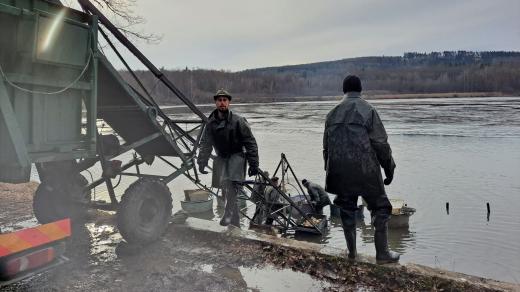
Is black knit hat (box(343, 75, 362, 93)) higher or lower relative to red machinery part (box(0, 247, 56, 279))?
higher

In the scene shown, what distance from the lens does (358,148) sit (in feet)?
15.2

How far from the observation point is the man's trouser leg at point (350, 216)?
489 centimetres

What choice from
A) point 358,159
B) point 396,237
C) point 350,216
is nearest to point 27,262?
point 350,216

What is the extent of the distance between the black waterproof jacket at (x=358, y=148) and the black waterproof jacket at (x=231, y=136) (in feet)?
5.95

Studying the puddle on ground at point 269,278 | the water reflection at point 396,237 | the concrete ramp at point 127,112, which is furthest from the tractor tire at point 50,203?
the water reflection at point 396,237

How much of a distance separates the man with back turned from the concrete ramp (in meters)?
2.48

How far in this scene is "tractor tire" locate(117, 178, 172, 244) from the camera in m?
5.28

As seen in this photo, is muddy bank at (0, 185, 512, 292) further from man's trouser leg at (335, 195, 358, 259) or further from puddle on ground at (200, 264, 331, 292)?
man's trouser leg at (335, 195, 358, 259)

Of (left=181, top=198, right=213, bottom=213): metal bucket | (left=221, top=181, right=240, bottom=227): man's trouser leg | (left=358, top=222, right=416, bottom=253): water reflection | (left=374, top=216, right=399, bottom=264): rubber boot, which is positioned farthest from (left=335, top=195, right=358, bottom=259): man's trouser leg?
(left=181, top=198, right=213, bottom=213): metal bucket

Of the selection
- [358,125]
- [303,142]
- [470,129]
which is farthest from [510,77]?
[358,125]

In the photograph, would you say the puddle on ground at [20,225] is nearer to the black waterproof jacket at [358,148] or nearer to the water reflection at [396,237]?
the black waterproof jacket at [358,148]

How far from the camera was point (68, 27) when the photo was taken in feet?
14.4

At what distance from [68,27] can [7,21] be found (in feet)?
2.07

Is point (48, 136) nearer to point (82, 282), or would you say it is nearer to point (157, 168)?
point (82, 282)
